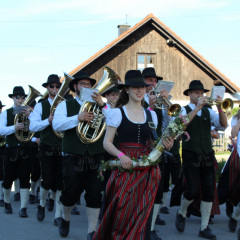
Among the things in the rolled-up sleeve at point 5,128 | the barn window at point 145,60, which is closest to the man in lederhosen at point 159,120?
the rolled-up sleeve at point 5,128

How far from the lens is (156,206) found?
6574mm

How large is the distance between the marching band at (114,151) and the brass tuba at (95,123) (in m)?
0.01

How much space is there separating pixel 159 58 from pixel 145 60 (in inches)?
31.1

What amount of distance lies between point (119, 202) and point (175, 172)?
13.2 ft

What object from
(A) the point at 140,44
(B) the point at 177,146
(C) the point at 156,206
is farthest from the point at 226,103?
(A) the point at 140,44

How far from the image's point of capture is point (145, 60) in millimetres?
27562

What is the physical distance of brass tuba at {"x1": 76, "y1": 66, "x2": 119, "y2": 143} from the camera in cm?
629

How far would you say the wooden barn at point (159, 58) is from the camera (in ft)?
85.8

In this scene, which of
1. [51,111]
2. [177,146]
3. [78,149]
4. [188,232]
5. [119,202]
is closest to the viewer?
[119,202]

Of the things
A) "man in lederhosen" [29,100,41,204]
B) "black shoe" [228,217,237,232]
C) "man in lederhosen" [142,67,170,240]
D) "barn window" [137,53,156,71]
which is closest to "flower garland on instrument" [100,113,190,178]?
"man in lederhosen" [142,67,170,240]

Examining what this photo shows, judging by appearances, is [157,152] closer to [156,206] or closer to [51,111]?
[156,206]

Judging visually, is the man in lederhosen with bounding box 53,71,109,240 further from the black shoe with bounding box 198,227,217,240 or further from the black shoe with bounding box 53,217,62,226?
the black shoe with bounding box 198,227,217,240

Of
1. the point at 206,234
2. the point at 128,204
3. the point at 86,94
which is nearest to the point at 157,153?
the point at 128,204

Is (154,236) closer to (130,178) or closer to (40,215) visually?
(130,178)
